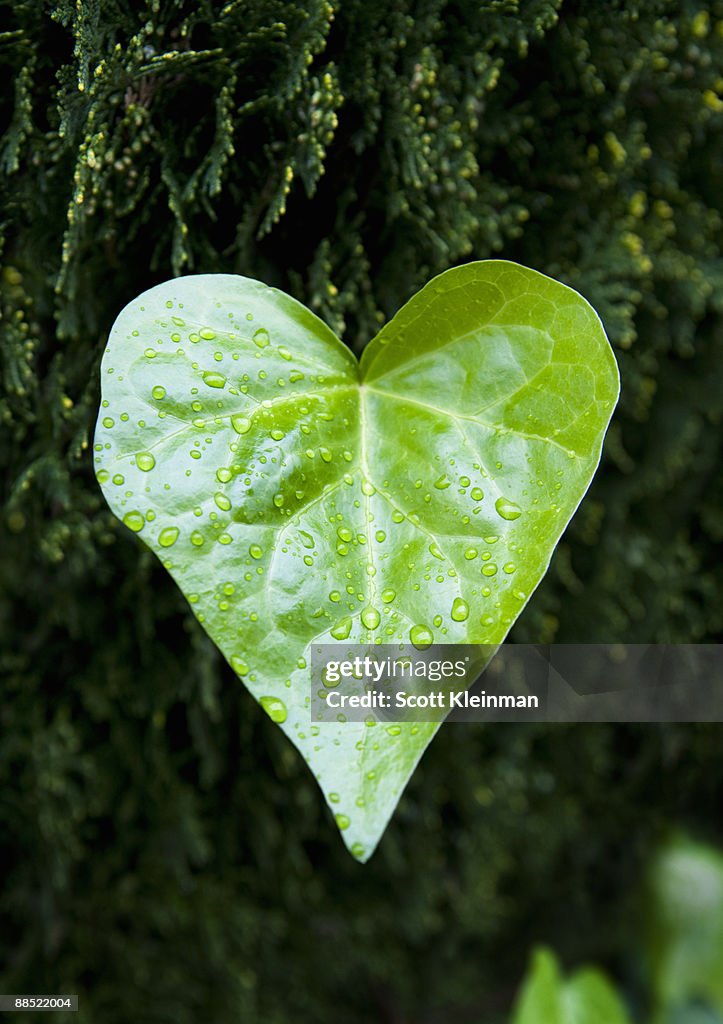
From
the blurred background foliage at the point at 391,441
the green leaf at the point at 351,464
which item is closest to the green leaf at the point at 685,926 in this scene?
the blurred background foliage at the point at 391,441

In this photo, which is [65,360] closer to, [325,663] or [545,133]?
[325,663]

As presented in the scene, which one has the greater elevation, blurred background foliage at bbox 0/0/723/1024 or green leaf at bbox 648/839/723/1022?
blurred background foliage at bbox 0/0/723/1024

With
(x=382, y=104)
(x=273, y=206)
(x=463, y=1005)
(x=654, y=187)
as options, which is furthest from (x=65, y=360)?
(x=463, y=1005)

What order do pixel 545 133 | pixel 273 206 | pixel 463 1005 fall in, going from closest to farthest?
pixel 273 206 → pixel 545 133 → pixel 463 1005

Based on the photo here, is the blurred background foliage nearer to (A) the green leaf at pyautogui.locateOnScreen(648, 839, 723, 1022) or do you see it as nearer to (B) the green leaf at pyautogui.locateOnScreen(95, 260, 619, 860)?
(A) the green leaf at pyautogui.locateOnScreen(648, 839, 723, 1022)

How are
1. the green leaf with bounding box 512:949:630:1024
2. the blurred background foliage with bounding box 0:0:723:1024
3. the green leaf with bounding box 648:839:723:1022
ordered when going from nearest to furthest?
1. the blurred background foliage with bounding box 0:0:723:1024
2. the green leaf with bounding box 512:949:630:1024
3. the green leaf with bounding box 648:839:723:1022

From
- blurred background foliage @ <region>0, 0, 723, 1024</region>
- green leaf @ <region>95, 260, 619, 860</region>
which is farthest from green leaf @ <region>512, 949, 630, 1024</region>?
green leaf @ <region>95, 260, 619, 860</region>
